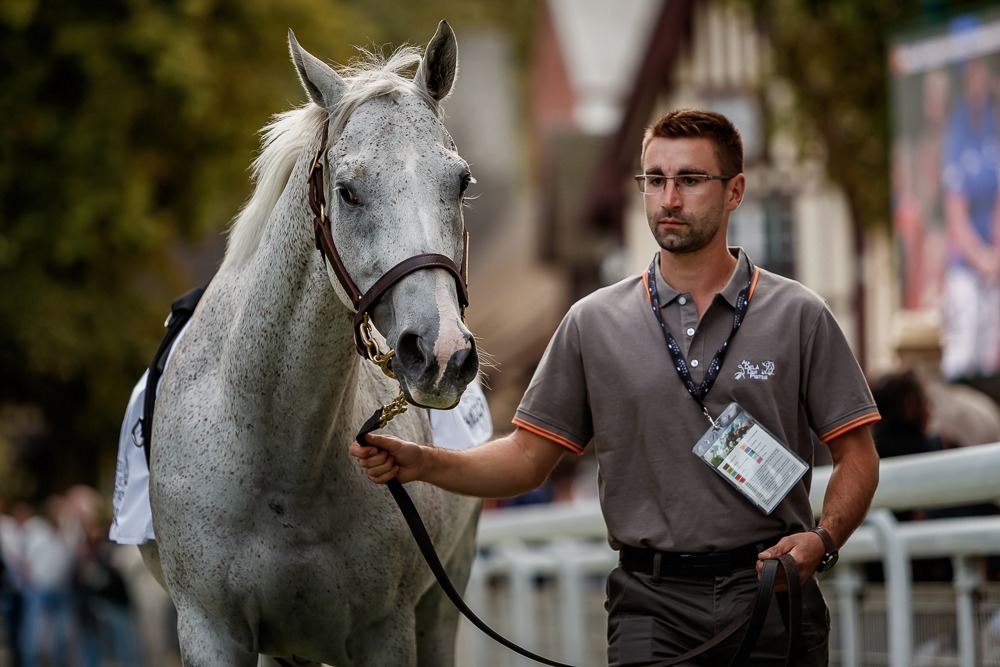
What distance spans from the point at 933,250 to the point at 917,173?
66 cm

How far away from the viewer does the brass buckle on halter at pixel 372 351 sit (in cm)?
378

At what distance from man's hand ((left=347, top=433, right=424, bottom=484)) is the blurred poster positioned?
866cm

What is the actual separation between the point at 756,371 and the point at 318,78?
4.52 ft

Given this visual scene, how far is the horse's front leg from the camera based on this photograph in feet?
14.2

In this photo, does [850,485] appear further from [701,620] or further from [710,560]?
[701,620]

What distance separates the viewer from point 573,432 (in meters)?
4.27

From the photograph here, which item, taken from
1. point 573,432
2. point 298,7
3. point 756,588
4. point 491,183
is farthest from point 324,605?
point 491,183

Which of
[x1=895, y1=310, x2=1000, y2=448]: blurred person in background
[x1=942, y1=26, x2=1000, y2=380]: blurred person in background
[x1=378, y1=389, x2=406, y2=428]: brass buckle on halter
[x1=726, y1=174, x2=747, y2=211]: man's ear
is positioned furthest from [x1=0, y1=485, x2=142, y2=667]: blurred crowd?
[x1=726, y1=174, x2=747, y2=211]: man's ear

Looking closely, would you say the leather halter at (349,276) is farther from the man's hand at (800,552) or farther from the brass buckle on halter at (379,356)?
the man's hand at (800,552)

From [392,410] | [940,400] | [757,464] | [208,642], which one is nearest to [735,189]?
[757,464]

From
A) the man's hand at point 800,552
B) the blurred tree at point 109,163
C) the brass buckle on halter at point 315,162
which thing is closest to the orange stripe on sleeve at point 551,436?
the man's hand at point 800,552

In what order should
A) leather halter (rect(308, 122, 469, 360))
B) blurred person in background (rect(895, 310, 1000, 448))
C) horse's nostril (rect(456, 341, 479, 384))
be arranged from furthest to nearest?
1. blurred person in background (rect(895, 310, 1000, 448))
2. leather halter (rect(308, 122, 469, 360))
3. horse's nostril (rect(456, 341, 479, 384))

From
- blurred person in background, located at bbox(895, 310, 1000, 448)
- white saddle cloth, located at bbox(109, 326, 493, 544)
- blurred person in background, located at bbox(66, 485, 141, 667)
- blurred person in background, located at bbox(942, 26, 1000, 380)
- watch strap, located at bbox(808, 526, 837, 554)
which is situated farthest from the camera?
blurred person in background, located at bbox(66, 485, 141, 667)

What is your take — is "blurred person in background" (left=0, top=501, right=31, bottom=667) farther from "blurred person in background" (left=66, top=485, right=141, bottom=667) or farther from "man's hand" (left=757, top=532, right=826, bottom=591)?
"man's hand" (left=757, top=532, right=826, bottom=591)
